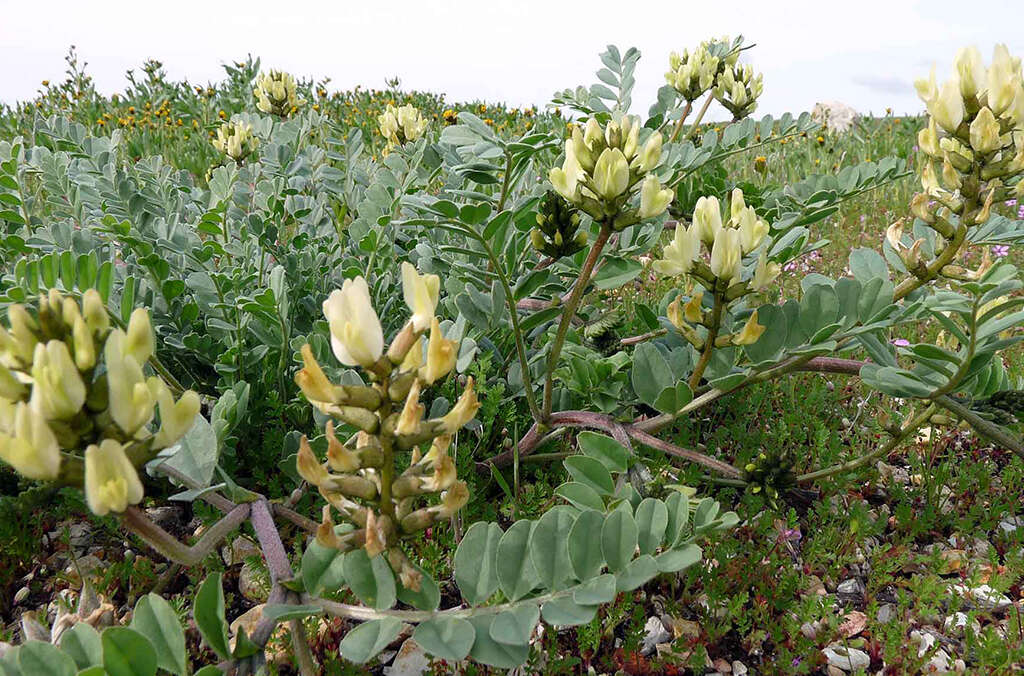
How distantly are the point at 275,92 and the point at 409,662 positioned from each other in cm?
306

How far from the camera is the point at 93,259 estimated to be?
1532mm

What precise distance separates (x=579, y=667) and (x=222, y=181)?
75.4 inches

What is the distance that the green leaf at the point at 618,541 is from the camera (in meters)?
1.13

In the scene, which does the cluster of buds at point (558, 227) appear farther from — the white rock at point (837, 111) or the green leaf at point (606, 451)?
the white rock at point (837, 111)

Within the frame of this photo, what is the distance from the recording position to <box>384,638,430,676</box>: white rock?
162 centimetres

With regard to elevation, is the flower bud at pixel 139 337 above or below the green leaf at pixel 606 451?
above

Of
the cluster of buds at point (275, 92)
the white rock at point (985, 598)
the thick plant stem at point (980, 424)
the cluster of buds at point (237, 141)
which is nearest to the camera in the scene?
the thick plant stem at point (980, 424)

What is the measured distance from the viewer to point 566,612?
3.53 ft

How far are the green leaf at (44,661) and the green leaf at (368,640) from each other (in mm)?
341

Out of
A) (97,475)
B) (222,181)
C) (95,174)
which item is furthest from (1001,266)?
(95,174)

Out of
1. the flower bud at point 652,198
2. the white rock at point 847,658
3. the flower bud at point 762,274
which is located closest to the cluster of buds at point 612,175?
the flower bud at point 652,198

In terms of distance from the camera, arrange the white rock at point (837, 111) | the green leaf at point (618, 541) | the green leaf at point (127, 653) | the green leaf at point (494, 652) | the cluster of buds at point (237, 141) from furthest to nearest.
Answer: the white rock at point (837, 111)
the cluster of buds at point (237, 141)
the green leaf at point (618, 541)
the green leaf at point (494, 652)
the green leaf at point (127, 653)

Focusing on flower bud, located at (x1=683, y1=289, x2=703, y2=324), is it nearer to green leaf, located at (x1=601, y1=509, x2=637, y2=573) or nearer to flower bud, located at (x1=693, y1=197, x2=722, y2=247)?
flower bud, located at (x1=693, y1=197, x2=722, y2=247)

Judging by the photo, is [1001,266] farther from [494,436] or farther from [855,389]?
[855,389]
